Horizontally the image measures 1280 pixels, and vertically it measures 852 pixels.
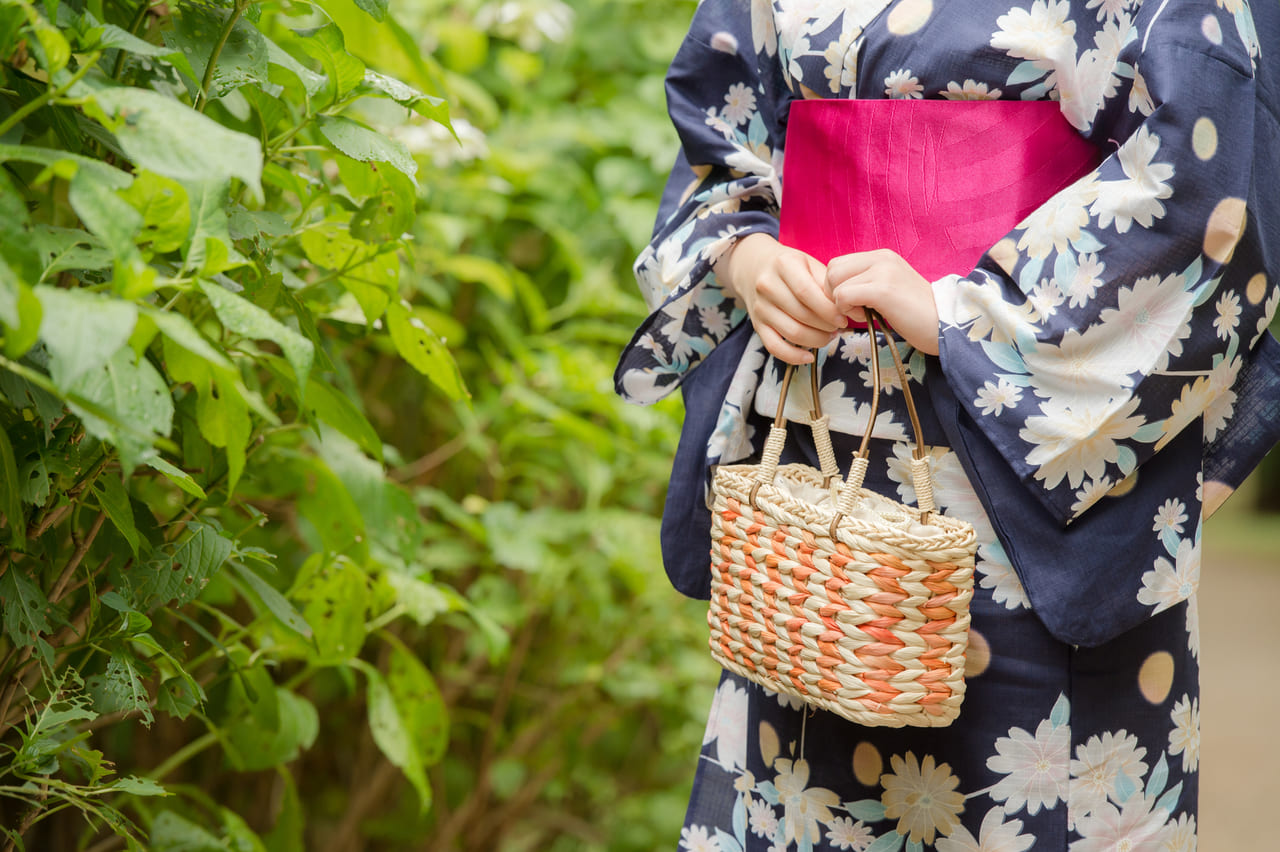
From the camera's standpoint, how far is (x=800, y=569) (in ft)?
2.08

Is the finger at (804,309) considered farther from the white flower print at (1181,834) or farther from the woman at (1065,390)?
the white flower print at (1181,834)

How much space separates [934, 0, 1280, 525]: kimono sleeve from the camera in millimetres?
616

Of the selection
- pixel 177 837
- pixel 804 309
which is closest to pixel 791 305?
pixel 804 309

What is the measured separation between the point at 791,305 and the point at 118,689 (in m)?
0.48

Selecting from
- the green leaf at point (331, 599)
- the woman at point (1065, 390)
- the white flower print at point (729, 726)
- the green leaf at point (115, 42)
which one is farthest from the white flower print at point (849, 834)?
the green leaf at point (115, 42)

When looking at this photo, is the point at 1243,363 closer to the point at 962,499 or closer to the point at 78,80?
the point at 962,499

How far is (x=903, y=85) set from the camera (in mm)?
710

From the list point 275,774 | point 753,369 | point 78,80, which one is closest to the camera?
point 78,80

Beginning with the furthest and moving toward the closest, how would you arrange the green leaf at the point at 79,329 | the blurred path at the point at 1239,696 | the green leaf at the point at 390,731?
the blurred path at the point at 1239,696
the green leaf at the point at 390,731
the green leaf at the point at 79,329

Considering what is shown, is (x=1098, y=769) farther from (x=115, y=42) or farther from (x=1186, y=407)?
(x=115, y=42)

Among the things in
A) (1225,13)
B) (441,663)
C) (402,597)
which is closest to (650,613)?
(441,663)

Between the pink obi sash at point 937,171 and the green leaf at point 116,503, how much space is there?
0.48 m

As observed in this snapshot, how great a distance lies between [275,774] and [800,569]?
1.06m

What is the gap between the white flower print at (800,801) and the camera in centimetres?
76
